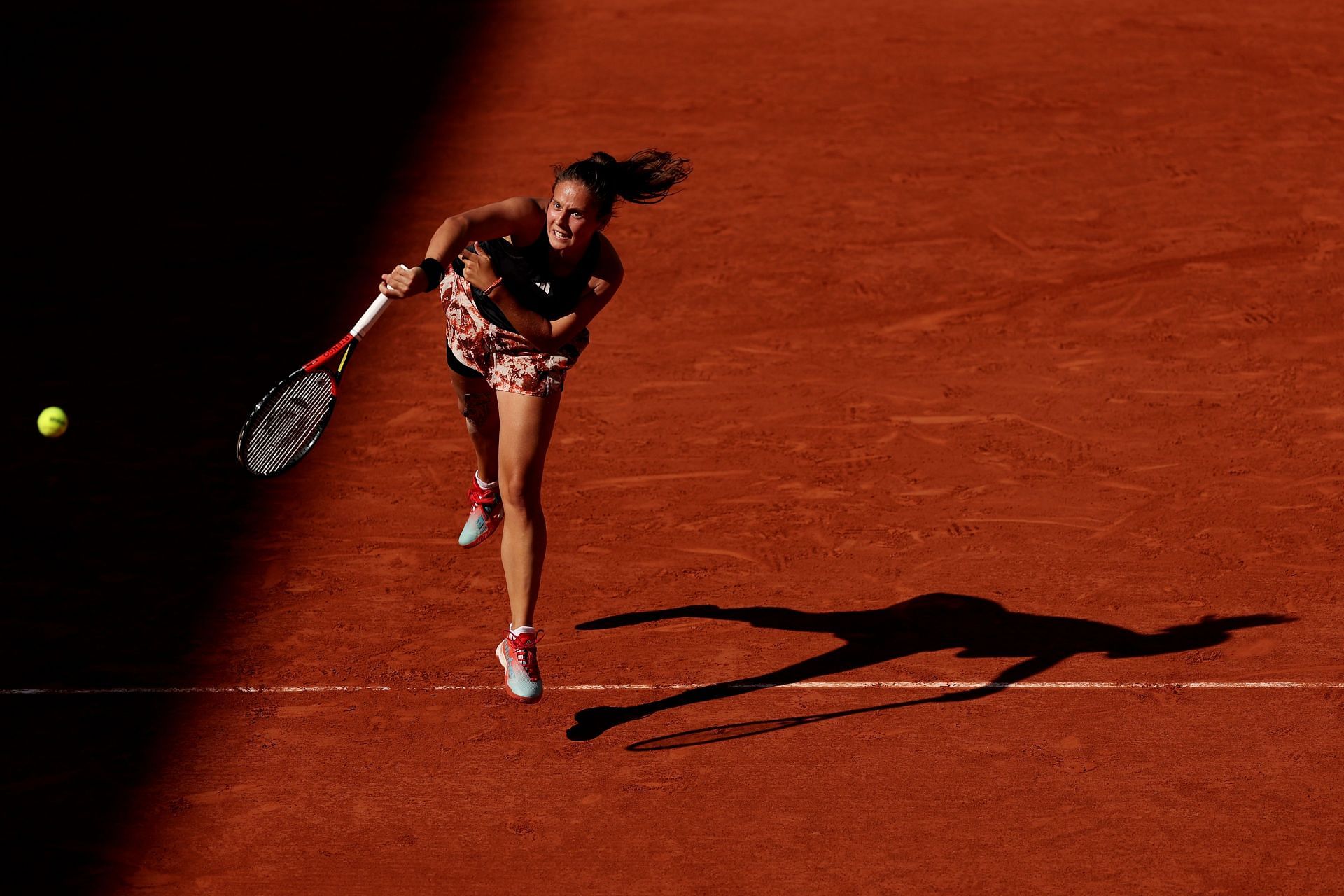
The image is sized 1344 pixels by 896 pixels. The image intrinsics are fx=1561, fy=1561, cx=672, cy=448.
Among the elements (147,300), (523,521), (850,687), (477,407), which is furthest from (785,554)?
(147,300)

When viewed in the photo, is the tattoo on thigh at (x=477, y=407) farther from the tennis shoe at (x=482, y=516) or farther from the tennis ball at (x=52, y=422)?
the tennis ball at (x=52, y=422)

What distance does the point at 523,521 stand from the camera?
5480 mm

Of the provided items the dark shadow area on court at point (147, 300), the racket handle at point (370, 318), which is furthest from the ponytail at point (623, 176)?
the dark shadow area on court at point (147, 300)

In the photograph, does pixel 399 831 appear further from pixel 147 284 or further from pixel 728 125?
pixel 728 125

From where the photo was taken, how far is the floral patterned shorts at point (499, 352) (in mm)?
5375

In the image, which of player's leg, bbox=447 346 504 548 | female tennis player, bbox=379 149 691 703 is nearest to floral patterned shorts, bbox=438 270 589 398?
female tennis player, bbox=379 149 691 703

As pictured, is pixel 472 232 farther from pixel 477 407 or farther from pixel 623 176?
pixel 477 407

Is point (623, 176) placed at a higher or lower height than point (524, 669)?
higher

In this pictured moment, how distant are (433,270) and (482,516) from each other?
182cm

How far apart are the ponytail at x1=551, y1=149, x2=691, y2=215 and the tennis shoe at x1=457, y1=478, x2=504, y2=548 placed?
168cm

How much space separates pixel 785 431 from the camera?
793 cm

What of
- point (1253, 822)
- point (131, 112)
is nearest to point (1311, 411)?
point (1253, 822)

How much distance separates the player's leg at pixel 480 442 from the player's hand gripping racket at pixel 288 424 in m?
0.53

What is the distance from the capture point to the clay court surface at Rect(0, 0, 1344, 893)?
5.15m
